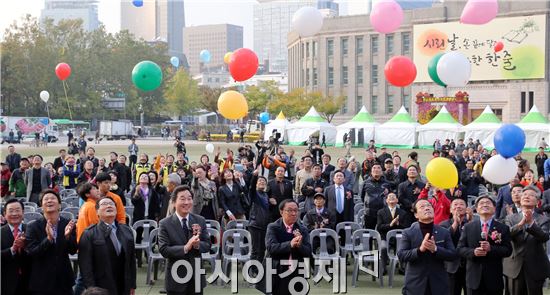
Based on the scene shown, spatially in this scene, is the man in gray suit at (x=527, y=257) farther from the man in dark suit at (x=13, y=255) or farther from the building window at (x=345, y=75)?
the building window at (x=345, y=75)

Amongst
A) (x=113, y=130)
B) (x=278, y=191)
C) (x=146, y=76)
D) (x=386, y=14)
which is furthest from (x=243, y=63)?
(x=113, y=130)

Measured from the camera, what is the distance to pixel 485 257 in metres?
7.12

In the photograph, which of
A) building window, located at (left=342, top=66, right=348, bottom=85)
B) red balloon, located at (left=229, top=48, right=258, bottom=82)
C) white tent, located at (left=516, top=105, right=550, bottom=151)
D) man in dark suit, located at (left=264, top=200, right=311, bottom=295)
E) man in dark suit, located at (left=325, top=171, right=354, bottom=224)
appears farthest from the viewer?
building window, located at (left=342, top=66, right=348, bottom=85)

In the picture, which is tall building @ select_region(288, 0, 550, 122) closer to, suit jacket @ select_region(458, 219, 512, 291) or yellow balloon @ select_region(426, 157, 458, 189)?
yellow balloon @ select_region(426, 157, 458, 189)

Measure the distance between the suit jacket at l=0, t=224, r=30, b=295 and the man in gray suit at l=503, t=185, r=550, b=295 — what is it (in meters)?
4.87

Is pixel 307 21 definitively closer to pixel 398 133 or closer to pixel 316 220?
pixel 316 220

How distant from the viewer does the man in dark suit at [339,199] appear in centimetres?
1116

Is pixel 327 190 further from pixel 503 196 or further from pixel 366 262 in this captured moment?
pixel 503 196

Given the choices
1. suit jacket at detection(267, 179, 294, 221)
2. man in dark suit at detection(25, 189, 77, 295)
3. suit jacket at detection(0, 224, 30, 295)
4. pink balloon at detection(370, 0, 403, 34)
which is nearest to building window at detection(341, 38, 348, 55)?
pink balloon at detection(370, 0, 403, 34)

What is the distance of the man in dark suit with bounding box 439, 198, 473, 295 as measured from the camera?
24.8 ft

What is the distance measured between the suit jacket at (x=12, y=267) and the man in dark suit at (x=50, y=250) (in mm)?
111

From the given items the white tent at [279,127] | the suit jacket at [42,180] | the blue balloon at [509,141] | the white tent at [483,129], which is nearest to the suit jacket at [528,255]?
the blue balloon at [509,141]

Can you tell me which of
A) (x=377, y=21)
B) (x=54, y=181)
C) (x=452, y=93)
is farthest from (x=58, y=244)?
(x=452, y=93)

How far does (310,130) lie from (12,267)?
4760 cm
